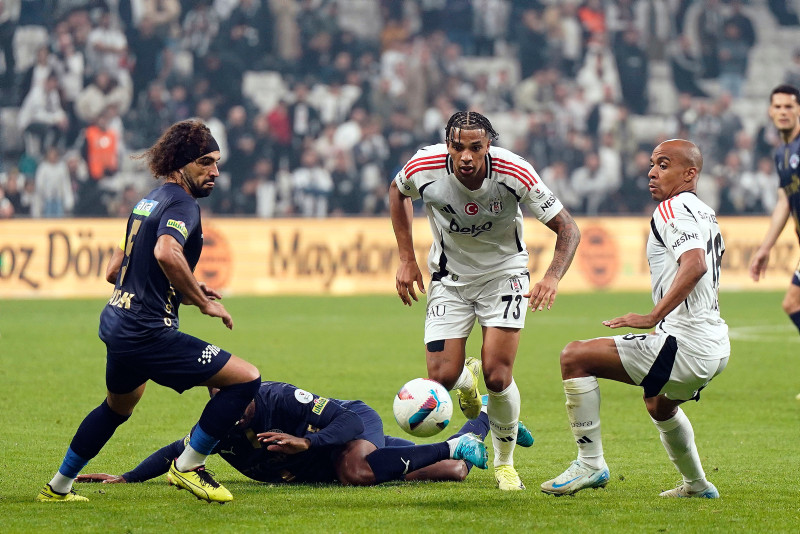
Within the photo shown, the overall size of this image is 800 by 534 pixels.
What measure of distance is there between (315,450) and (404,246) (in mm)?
1301

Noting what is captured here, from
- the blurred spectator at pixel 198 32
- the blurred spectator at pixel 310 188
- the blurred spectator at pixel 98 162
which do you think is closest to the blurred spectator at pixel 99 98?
the blurred spectator at pixel 98 162

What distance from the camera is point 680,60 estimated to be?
2797cm

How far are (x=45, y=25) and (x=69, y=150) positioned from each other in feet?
10.0

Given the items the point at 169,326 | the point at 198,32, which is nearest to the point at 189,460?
the point at 169,326

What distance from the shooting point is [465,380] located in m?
7.01

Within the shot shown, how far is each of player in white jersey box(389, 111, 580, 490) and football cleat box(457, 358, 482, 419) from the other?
0.05ft

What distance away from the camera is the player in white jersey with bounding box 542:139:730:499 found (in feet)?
19.1

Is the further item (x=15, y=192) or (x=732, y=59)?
(x=732, y=59)

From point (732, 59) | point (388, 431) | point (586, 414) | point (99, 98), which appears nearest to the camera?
point (586, 414)

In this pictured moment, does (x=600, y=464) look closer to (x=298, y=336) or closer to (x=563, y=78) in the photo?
(x=298, y=336)

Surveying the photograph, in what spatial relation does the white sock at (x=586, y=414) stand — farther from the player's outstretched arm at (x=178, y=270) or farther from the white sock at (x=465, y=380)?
the player's outstretched arm at (x=178, y=270)

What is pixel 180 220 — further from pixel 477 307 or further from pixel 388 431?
pixel 388 431

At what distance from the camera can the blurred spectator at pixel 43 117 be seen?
21.4m

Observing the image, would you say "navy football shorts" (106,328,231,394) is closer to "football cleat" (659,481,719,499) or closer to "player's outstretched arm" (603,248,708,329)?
"player's outstretched arm" (603,248,708,329)
